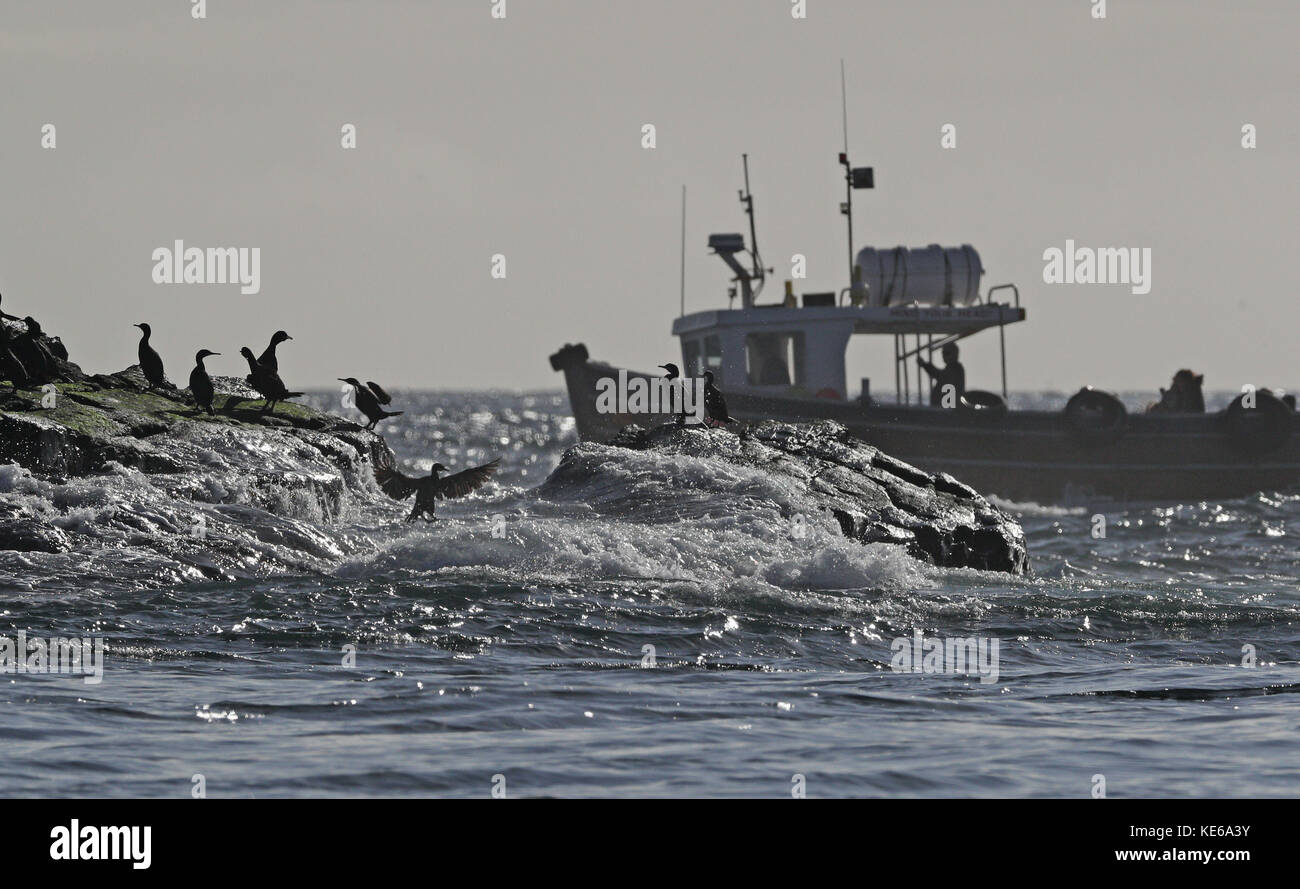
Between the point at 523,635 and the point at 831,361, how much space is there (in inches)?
837

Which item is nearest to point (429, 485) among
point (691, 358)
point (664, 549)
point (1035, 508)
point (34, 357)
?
point (664, 549)

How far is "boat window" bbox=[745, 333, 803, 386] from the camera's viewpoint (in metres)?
33.1

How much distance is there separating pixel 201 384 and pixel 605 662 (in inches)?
371

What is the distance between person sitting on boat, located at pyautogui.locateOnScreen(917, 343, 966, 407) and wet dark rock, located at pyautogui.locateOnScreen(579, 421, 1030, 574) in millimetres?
12217

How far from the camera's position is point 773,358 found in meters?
33.2

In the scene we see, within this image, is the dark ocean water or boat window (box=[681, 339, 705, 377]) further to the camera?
boat window (box=[681, 339, 705, 377])

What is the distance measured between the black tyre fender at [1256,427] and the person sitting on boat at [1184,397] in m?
1.14

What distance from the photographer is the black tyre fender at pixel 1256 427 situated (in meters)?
36.8

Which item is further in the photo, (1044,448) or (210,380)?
(1044,448)

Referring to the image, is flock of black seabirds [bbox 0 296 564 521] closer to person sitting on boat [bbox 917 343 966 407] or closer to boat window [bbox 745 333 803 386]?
boat window [bbox 745 333 803 386]

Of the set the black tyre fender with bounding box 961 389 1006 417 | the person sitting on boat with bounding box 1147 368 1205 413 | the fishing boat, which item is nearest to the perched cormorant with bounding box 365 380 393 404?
the fishing boat

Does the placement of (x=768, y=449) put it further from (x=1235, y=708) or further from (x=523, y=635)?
(x=1235, y=708)

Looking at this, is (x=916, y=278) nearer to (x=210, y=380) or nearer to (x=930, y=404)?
(x=930, y=404)

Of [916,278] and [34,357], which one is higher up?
[916,278]
